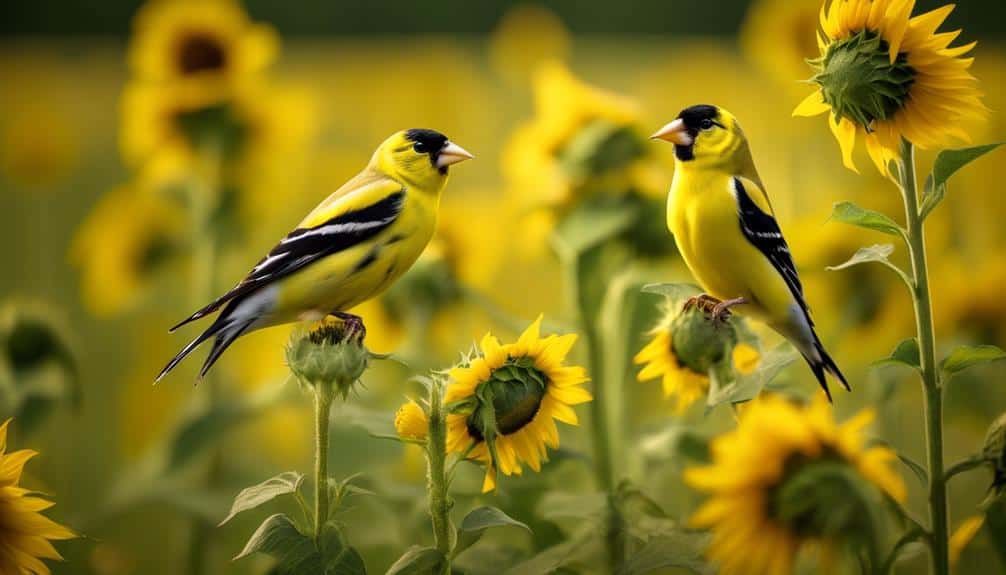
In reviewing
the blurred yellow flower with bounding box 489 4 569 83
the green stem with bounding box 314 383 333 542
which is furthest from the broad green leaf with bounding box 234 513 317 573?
the blurred yellow flower with bounding box 489 4 569 83

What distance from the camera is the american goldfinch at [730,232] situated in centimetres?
48

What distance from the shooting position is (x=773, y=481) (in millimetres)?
458

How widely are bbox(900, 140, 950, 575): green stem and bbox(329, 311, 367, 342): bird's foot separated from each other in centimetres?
26

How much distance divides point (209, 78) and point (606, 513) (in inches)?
25.3

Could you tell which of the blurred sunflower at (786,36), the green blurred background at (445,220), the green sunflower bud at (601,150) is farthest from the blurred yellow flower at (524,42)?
the green sunflower bud at (601,150)

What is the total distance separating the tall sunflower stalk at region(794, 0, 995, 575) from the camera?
50 centimetres

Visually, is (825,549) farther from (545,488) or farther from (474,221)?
(474,221)

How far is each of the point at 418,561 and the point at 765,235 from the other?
0.72 feet

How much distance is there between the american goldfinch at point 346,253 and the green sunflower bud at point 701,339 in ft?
0.49

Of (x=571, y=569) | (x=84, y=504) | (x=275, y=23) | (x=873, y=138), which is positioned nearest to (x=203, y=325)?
(x=84, y=504)

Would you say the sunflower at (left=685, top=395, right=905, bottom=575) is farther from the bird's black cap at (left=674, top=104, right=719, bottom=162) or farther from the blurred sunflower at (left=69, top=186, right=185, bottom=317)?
the blurred sunflower at (left=69, top=186, right=185, bottom=317)

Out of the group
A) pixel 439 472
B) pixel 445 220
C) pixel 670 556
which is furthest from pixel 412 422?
pixel 445 220

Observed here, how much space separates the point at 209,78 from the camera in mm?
1050

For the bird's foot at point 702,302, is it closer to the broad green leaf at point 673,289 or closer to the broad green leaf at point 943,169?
the broad green leaf at point 673,289
